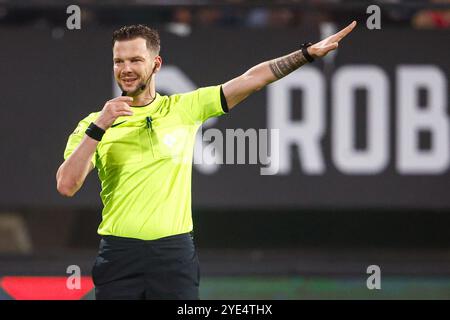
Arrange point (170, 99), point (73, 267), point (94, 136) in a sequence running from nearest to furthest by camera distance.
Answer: point (94, 136), point (170, 99), point (73, 267)

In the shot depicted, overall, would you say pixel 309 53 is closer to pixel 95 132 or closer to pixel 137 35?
pixel 137 35

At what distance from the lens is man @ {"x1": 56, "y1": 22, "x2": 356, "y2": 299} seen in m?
4.62

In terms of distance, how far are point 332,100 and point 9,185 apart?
197 centimetres

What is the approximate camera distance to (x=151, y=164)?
15.5ft

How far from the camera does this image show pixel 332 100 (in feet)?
22.2

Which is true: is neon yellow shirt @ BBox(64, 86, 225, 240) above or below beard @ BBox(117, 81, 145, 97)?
below

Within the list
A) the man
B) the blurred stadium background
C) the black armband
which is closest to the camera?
the black armband

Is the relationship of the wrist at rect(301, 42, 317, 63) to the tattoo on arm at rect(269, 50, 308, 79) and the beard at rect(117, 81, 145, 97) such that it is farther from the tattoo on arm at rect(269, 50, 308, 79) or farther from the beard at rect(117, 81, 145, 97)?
the beard at rect(117, 81, 145, 97)

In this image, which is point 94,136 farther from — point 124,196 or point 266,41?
point 266,41

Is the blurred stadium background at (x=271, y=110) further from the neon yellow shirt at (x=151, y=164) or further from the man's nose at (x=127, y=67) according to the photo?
the man's nose at (x=127, y=67)

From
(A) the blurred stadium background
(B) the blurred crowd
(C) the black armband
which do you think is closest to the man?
(C) the black armband

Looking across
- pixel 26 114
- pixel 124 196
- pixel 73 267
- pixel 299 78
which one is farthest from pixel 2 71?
pixel 124 196

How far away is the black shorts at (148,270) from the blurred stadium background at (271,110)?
2.05 m

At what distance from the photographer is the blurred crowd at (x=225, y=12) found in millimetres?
6793
